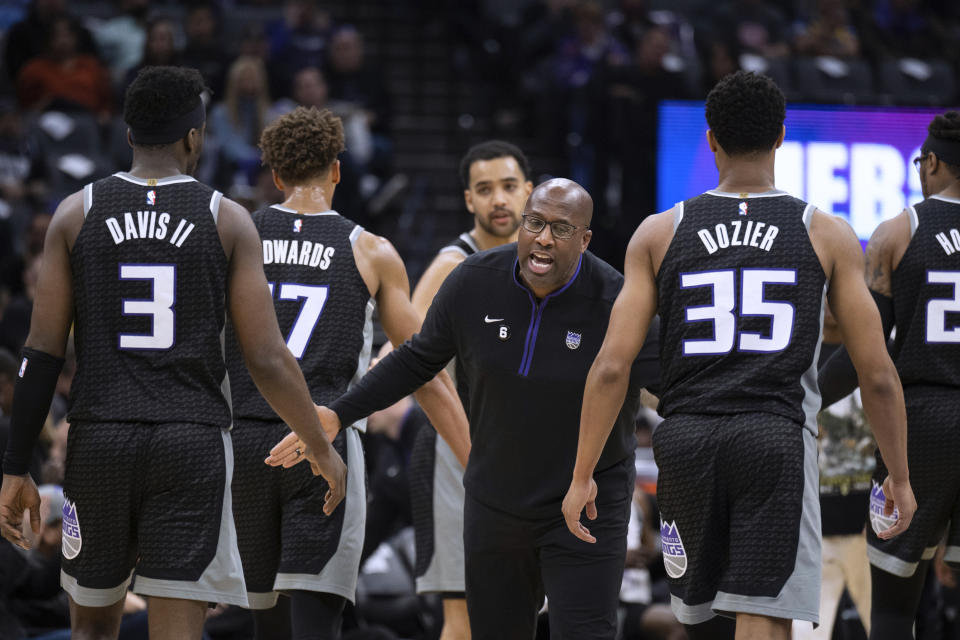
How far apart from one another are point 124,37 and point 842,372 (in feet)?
30.9

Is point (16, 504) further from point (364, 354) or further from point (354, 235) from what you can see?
point (354, 235)

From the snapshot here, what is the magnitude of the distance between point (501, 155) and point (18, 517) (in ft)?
10.0

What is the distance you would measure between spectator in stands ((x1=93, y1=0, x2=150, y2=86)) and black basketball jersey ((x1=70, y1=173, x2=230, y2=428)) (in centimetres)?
885

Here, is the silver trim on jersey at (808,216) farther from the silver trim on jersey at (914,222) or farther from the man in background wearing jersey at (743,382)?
the silver trim on jersey at (914,222)

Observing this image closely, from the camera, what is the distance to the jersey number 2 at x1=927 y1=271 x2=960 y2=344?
516 centimetres

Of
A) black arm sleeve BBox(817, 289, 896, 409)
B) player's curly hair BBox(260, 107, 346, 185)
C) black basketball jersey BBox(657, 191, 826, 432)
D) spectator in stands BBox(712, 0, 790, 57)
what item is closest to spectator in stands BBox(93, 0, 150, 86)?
spectator in stands BBox(712, 0, 790, 57)

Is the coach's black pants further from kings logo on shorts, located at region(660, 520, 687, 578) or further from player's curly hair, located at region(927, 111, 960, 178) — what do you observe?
player's curly hair, located at region(927, 111, 960, 178)

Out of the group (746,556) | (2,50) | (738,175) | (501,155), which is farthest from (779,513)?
(2,50)

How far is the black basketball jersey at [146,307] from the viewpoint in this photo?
4176 mm

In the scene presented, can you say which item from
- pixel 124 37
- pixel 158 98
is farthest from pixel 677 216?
pixel 124 37

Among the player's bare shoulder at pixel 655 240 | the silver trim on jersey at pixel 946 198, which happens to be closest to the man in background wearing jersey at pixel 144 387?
the player's bare shoulder at pixel 655 240

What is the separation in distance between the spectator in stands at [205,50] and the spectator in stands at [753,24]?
550 cm

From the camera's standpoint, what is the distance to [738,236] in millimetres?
4238

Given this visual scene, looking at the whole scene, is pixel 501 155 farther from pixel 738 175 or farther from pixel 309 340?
pixel 738 175
